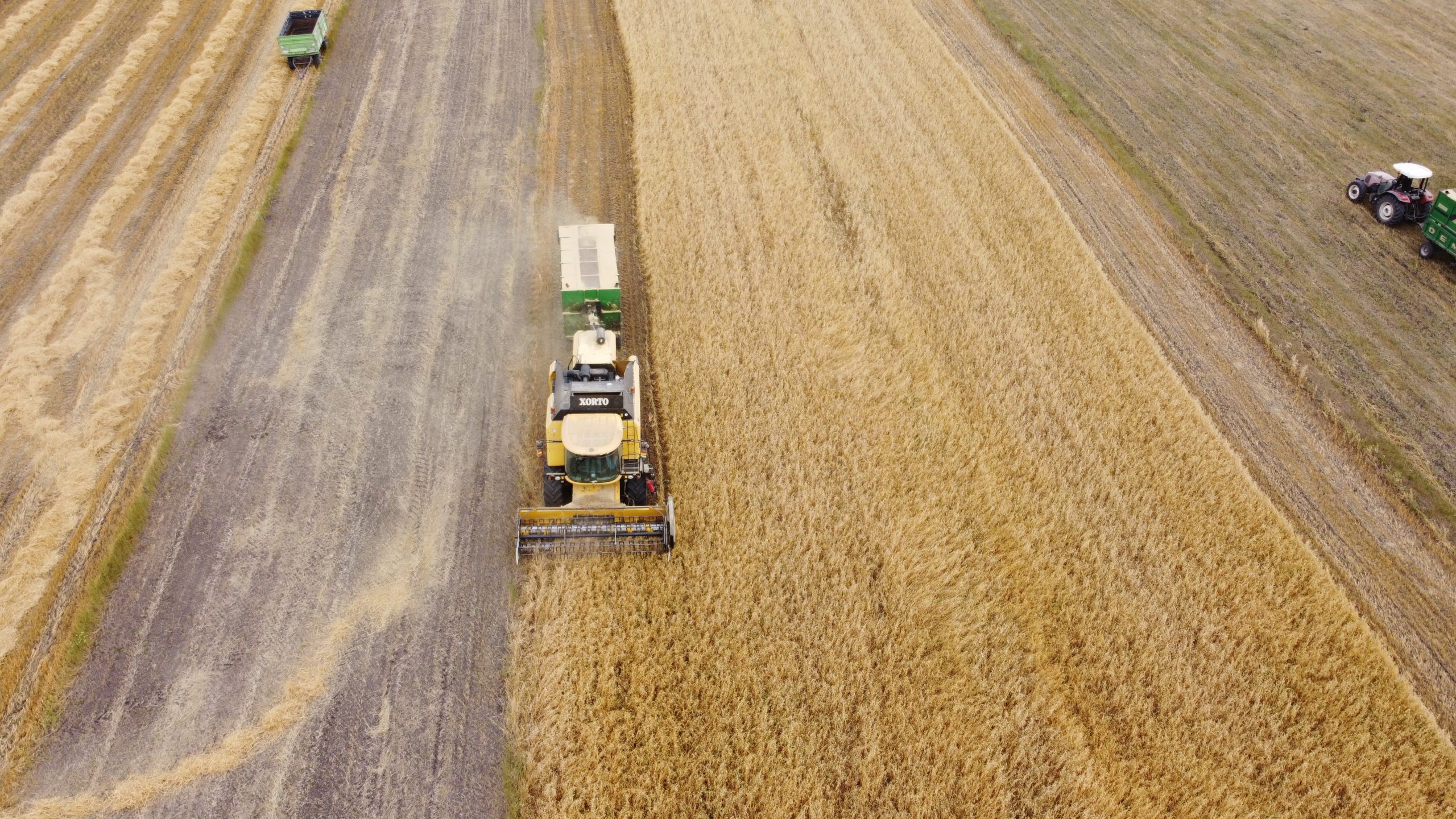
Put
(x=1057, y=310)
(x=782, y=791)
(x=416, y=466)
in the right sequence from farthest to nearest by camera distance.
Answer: (x=1057, y=310) → (x=416, y=466) → (x=782, y=791)

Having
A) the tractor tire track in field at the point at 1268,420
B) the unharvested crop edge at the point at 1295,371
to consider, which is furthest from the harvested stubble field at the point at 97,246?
the unharvested crop edge at the point at 1295,371

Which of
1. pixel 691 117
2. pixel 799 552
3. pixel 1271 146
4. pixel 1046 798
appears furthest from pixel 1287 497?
pixel 691 117

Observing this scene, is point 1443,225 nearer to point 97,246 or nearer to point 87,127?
point 97,246

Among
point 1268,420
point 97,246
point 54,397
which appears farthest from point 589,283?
point 1268,420

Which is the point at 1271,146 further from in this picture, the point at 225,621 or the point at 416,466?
the point at 225,621

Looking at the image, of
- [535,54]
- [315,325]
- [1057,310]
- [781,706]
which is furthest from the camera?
[535,54]

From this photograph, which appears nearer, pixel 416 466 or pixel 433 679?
pixel 433 679
